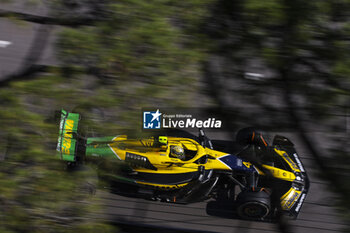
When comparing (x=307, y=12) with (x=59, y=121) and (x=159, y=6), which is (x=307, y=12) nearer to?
(x=159, y=6)

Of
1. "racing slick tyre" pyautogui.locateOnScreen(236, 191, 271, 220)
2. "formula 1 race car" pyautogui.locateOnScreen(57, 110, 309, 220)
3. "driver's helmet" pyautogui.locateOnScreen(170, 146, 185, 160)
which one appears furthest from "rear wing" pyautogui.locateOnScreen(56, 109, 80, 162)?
"racing slick tyre" pyautogui.locateOnScreen(236, 191, 271, 220)

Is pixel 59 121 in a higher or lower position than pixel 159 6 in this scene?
lower

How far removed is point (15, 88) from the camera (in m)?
2.30

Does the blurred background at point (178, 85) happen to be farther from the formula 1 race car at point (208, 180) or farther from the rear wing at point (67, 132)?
the formula 1 race car at point (208, 180)

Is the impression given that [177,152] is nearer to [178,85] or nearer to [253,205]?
[253,205]

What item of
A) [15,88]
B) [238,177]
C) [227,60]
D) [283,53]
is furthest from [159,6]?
[238,177]

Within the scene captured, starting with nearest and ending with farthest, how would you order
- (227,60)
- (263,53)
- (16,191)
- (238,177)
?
(16,191) < (263,53) < (227,60) < (238,177)

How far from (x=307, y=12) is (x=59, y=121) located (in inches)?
64.6

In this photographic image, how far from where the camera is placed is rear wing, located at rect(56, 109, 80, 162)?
91.0 inches

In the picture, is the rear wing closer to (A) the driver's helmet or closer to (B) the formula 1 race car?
(B) the formula 1 race car

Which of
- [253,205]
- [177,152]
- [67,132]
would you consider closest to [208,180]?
[177,152]

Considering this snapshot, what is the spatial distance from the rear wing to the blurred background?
0.23 ft

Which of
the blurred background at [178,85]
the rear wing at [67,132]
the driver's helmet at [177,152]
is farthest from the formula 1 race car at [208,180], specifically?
the blurred background at [178,85]

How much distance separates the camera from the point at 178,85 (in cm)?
241
